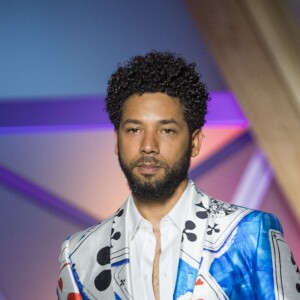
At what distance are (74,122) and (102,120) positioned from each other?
112mm

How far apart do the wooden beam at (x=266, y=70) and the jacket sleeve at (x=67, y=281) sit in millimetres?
1078

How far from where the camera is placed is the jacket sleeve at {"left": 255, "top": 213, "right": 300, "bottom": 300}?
6.68ft

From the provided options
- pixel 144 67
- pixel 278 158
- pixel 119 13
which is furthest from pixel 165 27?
pixel 144 67

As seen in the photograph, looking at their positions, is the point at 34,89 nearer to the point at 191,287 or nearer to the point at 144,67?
the point at 144,67

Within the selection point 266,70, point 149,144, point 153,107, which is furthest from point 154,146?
point 266,70

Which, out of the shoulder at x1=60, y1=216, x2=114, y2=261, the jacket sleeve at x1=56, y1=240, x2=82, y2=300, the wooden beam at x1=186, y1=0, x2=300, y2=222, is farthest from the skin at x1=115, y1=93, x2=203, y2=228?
the wooden beam at x1=186, y1=0, x2=300, y2=222

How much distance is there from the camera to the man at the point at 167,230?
6.83ft

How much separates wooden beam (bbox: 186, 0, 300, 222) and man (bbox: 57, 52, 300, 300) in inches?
34.8

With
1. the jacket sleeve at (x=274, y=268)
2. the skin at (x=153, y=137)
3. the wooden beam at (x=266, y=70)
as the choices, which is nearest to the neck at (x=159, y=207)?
the skin at (x=153, y=137)

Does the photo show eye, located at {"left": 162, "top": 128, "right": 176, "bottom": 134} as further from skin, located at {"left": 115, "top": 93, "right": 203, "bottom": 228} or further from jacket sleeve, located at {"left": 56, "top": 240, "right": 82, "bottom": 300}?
jacket sleeve, located at {"left": 56, "top": 240, "right": 82, "bottom": 300}

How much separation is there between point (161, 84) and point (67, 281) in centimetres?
58

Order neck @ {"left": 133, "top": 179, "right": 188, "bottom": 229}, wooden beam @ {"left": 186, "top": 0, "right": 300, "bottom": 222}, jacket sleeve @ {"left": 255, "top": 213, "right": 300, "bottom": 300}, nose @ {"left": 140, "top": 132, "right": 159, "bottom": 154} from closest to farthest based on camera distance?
jacket sleeve @ {"left": 255, "top": 213, "right": 300, "bottom": 300}, nose @ {"left": 140, "top": 132, "right": 159, "bottom": 154}, neck @ {"left": 133, "top": 179, "right": 188, "bottom": 229}, wooden beam @ {"left": 186, "top": 0, "right": 300, "bottom": 222}

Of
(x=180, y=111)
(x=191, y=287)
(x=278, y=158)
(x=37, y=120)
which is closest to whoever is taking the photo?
(x=191, y=287)

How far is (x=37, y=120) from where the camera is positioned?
338 centimetres
